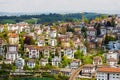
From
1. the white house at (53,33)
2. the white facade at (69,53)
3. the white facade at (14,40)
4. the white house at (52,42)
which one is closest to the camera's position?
the white facade at (69,53)

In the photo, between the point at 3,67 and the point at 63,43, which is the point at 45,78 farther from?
the point at 63,43

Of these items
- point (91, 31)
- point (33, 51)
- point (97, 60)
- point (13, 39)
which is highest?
point (13, 39)

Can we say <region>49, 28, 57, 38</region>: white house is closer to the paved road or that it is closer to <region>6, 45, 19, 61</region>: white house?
<region>6, 45, 19, 61</region>: white house

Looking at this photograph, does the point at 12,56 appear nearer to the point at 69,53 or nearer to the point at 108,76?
the point at 69,53

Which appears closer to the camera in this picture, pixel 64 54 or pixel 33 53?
pixel 33 53

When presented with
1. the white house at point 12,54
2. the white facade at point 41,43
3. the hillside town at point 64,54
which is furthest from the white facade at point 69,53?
the white house at point 12,54

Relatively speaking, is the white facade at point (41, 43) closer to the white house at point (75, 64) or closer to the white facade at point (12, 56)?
the white facade at point (12, 56)

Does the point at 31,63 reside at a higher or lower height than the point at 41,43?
lower

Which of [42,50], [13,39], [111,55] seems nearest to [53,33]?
[13,39]
